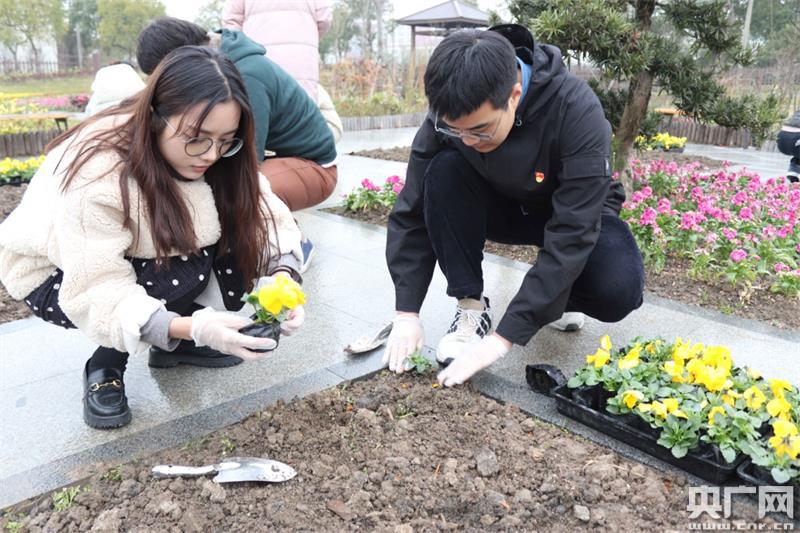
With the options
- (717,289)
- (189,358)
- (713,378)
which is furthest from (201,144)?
(717,289)

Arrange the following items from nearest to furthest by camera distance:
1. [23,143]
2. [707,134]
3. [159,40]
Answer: [159,40] < [23,143] < [707,134]

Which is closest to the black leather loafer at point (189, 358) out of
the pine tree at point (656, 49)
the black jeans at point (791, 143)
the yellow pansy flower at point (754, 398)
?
the yellow pansy flower at point (754, 398)

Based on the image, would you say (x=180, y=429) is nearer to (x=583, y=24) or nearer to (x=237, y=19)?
(x=583, y=24)

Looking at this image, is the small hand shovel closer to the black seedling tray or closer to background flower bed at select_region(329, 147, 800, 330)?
the black seedling tray

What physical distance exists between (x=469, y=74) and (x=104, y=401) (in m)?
1.51

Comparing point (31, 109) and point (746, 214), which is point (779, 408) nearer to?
point (746, 214)

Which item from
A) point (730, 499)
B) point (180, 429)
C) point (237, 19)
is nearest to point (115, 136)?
point (180, 429)

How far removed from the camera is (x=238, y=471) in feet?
5.65

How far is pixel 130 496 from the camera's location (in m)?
1.66

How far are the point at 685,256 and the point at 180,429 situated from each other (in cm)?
302

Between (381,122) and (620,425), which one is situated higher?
(381,122)

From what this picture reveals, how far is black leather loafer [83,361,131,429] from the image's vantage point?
6.73ft

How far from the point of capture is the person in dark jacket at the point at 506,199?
6.21ft

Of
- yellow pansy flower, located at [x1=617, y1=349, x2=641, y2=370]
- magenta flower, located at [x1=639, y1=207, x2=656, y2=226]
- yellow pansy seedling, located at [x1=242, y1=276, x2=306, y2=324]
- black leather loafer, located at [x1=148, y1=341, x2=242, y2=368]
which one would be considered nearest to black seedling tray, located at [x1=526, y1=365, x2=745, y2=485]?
yellow pansy flower, located at [x1=617, y1=349, x2=641, y2=370]
